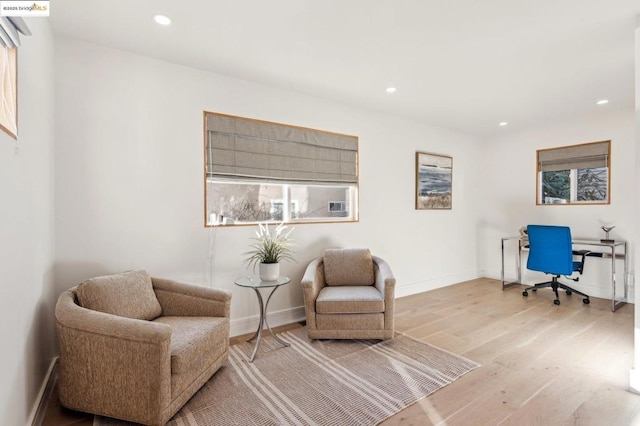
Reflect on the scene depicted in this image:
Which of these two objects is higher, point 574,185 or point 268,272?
point 574,185

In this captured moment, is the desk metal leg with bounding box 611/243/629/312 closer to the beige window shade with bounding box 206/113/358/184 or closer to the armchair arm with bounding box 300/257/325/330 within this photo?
the beige window shade with bounding box 206/113/358/184

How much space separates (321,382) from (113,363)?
1325mm

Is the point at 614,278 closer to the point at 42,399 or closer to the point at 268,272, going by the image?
the point at 268,272

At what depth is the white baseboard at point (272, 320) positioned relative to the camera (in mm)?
3199

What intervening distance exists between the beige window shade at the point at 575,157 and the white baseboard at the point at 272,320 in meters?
4.33

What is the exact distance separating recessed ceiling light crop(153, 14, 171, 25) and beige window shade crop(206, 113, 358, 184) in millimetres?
898

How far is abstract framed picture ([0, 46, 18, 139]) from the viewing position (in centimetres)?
139

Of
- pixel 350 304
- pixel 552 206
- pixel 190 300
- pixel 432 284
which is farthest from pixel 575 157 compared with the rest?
pixel 190 300

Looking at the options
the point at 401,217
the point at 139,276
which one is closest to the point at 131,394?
the point at 139,276

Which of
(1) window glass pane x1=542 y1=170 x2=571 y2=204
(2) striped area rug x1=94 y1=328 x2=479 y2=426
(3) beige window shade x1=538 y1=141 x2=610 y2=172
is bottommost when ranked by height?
(2) striped area rug x1=94 y1=328 x2=479 y2=426

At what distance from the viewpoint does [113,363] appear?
1807 millimetres

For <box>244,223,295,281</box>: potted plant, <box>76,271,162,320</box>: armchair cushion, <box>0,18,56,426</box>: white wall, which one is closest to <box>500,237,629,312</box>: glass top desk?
<box>244,223,295,281</box>: potted plant

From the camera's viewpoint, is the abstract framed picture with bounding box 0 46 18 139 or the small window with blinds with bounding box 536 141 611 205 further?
the small window with blinds with bounding box 536 141 611 205

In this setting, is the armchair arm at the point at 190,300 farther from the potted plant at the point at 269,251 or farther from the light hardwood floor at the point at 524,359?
the light hardwood floor at the point at 524,359
